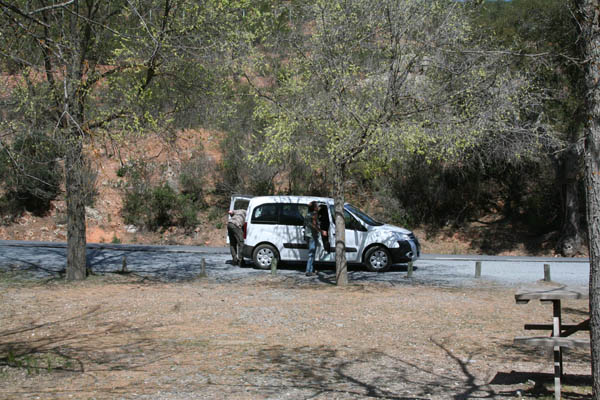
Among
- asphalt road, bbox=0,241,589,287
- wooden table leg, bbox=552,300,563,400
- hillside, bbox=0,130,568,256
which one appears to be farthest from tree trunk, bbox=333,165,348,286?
hillside, bbox=0,130,568,256

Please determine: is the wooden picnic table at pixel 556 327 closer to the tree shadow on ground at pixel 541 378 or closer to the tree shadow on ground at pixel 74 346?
the tree shadow on ground at pixel 541 378

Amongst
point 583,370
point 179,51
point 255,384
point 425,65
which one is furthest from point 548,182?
point 255,384

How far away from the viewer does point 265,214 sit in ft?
53.5

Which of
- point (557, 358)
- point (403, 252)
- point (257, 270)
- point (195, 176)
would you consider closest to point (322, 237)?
point (257, 270)

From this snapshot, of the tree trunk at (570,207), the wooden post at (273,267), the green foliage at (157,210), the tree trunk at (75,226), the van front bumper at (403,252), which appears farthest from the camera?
the green foliage at (157,210)

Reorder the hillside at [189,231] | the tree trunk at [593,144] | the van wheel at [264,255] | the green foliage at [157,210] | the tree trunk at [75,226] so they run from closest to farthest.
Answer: the tree trunk at [593,144], the tree trunk at [75,226], the van wheel at [264,255], the hillside at [189,231], the green foliage at [157,210]

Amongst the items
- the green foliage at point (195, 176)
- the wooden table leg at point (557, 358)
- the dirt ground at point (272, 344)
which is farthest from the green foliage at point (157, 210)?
the wooden table leg at point (557, 358)

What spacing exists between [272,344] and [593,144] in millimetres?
5252

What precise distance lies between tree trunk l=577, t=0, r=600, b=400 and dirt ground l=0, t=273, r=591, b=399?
1.66 m

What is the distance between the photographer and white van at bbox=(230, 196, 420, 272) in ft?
51.8

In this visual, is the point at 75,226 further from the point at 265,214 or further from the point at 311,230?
the point at 311,230

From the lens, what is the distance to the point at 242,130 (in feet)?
107

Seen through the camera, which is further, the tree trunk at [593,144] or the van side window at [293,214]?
the van side window at [293,214]

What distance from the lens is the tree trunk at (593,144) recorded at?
462 centimetres
